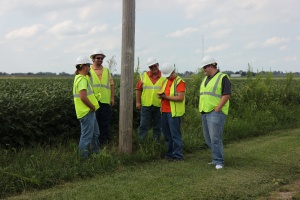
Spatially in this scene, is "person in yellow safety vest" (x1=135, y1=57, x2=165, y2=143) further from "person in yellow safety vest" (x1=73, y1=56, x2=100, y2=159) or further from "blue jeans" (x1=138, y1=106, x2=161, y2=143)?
"person in yellow safety vest" (x1=73, y1=56, x2=100, y2=159)

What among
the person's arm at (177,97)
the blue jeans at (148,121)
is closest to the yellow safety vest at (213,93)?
the person's arm at (177,97)

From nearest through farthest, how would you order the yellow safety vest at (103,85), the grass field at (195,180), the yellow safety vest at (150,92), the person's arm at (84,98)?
the grass field at (195,180) < the person's arm at (84,98) < the yellow safety vest at (103,85) < the yellow safety vest at (150,92)

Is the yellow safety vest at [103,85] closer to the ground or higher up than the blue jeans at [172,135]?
higher up

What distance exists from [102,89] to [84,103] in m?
1.23

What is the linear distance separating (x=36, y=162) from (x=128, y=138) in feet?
6.10

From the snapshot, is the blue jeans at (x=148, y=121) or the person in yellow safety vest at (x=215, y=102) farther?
the blue jeans at (x=148, y=121)

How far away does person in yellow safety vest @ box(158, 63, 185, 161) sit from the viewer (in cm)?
697

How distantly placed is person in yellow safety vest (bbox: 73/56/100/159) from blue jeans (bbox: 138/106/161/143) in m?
1.41

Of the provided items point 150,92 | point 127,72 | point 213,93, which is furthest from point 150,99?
point 213,93

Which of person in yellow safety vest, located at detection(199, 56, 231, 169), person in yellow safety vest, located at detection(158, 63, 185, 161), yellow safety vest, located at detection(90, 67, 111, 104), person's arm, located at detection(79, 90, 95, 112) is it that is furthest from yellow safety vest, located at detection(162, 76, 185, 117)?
person's arm, located at detection(79, 90, 95, 112)

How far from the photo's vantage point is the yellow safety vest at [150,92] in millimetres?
7629

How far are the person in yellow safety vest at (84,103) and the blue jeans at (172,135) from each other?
4.74 ft

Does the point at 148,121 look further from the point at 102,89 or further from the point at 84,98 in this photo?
the point at 84,98

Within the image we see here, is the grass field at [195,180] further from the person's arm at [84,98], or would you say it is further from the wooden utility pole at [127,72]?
the person's arm at [84,98]
